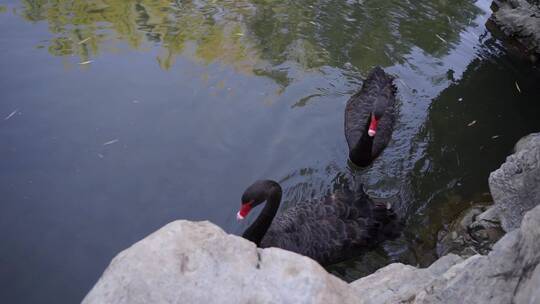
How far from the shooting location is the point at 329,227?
3.62 meters

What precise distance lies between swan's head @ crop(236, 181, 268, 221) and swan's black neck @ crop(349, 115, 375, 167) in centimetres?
127

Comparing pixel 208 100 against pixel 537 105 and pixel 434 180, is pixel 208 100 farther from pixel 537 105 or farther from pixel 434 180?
pixel 537 105

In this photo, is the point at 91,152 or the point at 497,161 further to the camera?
the point at 497,161

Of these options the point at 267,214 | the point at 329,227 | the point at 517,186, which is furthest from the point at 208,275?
the point at 517,186

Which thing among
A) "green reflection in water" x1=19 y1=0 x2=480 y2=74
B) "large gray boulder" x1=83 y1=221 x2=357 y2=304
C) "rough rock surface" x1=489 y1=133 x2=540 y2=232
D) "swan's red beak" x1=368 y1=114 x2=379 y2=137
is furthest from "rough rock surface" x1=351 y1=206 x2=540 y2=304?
"green reflection in water" x1=19 y1=0 x2=480 y2=74

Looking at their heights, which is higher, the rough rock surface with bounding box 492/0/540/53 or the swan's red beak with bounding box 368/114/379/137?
the rough rock surface with bounding box 492/0/540/53

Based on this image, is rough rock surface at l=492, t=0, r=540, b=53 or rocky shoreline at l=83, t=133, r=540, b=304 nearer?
rocky shoreline at l=83, t=133, r=540, b=304

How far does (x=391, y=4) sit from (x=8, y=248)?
593cm

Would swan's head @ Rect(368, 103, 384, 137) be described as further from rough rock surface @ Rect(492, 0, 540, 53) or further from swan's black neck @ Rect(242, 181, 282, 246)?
rough rock surface @ Rect(492, 0, 540, 53)

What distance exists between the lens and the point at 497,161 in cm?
478

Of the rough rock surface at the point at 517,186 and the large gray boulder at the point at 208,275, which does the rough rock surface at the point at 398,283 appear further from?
the rough rock surface at the point at 517,186

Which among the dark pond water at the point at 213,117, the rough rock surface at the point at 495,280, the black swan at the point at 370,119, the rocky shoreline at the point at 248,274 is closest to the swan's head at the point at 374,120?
the black swan at the point at 370,119

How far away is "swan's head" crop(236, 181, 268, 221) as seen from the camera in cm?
327

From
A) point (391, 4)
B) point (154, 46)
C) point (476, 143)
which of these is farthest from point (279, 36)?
point (476, 143)
